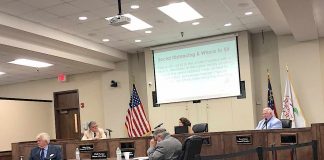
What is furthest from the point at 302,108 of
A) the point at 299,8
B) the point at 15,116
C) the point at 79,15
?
the point at 15,116

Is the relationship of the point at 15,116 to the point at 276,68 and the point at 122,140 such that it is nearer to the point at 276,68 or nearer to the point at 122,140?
the point at 122,140

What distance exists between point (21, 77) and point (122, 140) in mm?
6113

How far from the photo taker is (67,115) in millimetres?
12523

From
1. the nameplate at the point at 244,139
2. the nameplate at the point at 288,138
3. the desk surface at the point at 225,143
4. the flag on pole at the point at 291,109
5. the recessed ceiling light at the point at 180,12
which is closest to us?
the desk surface at the point at 225,143

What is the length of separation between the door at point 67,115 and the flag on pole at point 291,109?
6.16 meters

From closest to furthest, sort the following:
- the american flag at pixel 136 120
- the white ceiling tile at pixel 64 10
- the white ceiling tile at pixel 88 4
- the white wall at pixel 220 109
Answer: the white ceiling tile at pixel 88 4, the white ceiling tile at pixel 64 10, the white wall at pixel 220 109, the american flag at pixel 136 120

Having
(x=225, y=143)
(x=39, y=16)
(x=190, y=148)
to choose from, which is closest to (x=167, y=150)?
(x=190, y=148)

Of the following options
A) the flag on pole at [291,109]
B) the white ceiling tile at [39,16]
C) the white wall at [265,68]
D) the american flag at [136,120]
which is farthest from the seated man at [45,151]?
the white wall at [265,68]

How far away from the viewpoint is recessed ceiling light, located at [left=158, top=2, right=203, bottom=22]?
23.8ft

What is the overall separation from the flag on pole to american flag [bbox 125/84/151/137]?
330 cm

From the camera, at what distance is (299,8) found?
6.49 meters

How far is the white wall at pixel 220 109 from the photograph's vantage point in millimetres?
9703

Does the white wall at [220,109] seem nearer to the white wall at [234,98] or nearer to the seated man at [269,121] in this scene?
the white wall at [234,98]

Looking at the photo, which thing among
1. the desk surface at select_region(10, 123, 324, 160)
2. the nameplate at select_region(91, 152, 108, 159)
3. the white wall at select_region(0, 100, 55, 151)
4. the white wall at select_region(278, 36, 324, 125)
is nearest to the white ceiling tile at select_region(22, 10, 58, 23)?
the desk surface at select_region(10, 123, 324, 160)
